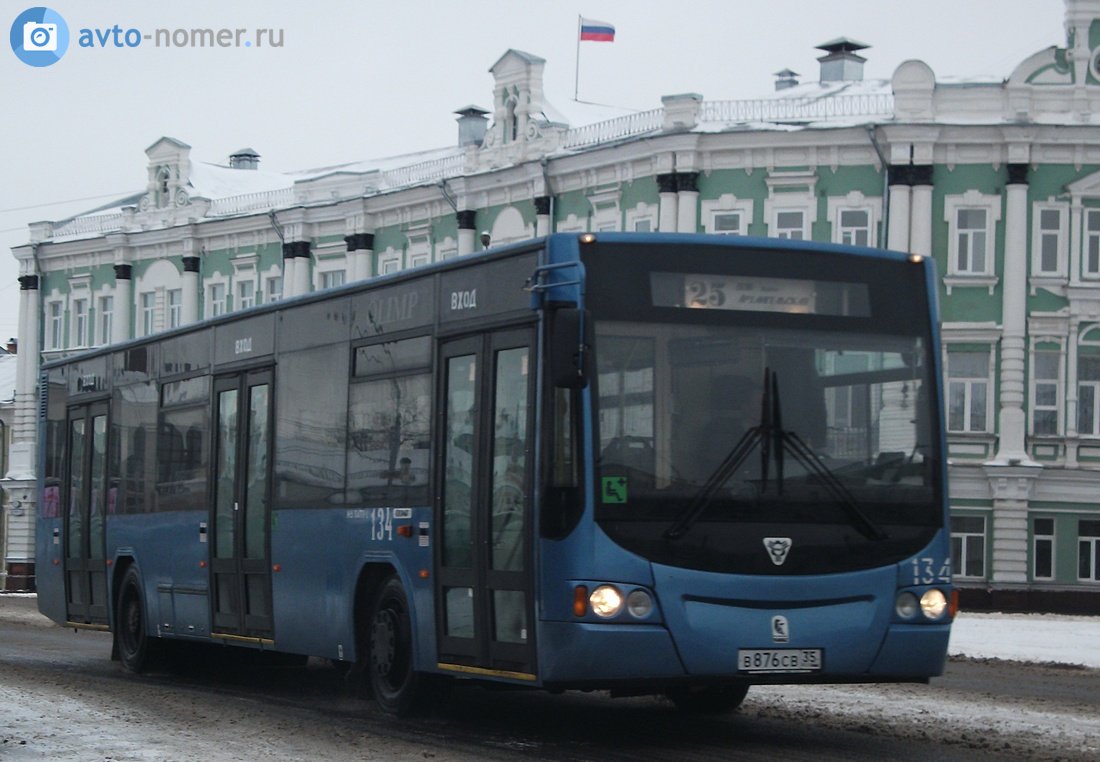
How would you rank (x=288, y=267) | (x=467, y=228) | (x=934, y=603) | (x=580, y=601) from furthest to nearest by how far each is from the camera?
(x=288, y=267), (x=467, y=228), (x=934, y=603), (x=580, y=601)

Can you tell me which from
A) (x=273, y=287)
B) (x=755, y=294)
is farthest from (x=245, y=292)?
(x=755, y=294)

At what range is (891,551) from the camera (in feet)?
38.6

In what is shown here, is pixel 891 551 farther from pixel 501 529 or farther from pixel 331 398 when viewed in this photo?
pixel 331 398

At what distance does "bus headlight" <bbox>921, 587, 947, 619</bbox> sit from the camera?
468 inches

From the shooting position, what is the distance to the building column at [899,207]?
44188mm

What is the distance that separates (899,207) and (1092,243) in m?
4.22

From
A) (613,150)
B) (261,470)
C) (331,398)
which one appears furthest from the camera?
(613,150)

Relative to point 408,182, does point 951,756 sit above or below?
below

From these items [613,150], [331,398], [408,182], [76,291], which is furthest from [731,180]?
[331,398]

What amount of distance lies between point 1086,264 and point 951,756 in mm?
34261

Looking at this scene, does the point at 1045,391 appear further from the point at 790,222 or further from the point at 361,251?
the point at 361,251

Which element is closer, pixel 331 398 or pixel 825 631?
pixel 825 631

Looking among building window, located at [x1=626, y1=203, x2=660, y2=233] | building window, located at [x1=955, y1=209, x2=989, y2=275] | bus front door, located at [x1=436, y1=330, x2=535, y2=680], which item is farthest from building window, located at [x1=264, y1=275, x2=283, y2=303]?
bus front door, located at [x1=436, y1=330, x2=535, y2=680]

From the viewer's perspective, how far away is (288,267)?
57281mm
